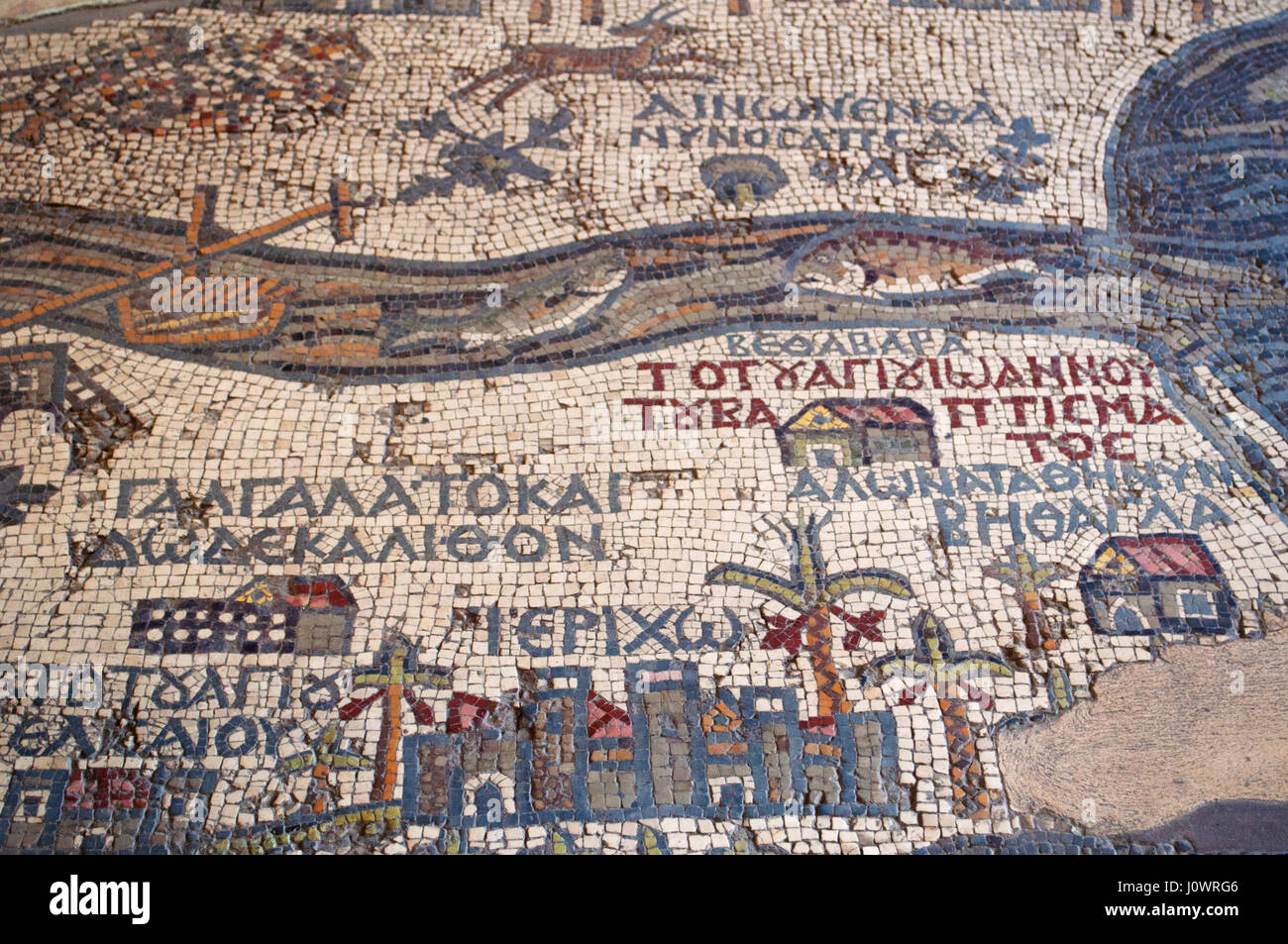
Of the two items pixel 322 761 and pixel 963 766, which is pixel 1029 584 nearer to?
pixel 963 766

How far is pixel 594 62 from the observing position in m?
5.96

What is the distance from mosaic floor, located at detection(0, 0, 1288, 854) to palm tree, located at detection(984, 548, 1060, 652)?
19 millimetres

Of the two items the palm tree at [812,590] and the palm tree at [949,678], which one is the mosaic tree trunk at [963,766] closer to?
the palm tree at [949,678]

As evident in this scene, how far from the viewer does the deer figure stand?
19.3ft

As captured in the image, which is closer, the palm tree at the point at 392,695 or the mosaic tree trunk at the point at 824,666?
the palm tree at the point at 392,695

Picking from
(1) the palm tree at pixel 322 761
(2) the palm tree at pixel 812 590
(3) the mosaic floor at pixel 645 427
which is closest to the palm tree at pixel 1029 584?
(3) the mosaic floor at pixel 645 427

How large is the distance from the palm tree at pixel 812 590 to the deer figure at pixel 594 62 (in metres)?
2.80

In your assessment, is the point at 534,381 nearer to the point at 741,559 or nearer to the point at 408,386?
the point at 408,386

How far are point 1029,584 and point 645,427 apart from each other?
1.57 m

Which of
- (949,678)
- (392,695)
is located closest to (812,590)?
(949,678)

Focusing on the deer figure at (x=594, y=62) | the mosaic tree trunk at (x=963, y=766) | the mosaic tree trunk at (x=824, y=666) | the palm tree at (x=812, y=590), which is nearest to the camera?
the mosaic tree trunk at (x=963, y=766)

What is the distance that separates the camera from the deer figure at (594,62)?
5887 millimetres

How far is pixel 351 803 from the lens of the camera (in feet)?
12.1

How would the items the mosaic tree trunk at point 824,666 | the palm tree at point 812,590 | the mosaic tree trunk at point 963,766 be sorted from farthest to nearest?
1. the palm tree at point 812,590
2. the mosaic tree trunk at point 824,666
3. the mosaic tree trunk at point 963,766
